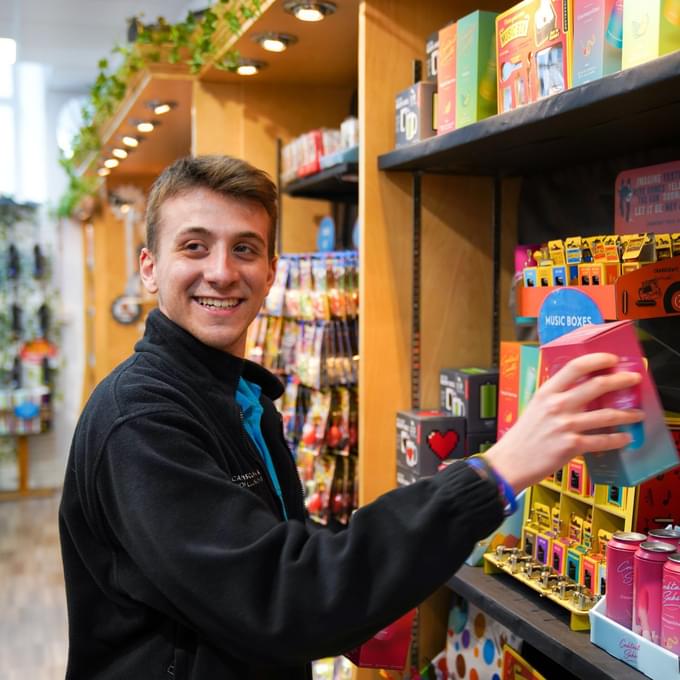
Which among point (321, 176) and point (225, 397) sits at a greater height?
point (321, 176)

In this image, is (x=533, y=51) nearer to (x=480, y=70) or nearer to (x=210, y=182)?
(x=480, y=70)

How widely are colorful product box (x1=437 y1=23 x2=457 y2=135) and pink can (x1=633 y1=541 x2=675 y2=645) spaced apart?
108 centimetres

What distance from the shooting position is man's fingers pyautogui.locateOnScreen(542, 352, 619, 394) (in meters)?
0.99

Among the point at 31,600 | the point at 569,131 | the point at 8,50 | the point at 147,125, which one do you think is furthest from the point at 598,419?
the point at 8,50

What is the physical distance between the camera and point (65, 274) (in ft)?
26.6

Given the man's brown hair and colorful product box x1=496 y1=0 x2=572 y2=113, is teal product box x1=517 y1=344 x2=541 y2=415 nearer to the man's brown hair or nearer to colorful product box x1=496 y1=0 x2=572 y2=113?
colorful product box x1=496 y1=0 x2=572 y2=113

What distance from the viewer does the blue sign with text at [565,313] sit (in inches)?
60.7

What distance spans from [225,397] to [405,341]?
104 centimetres

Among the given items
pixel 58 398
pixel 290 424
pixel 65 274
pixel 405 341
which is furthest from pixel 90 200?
pixel 405 341

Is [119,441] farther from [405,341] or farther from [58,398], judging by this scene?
[58,398]

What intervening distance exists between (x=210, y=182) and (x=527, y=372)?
0.85m

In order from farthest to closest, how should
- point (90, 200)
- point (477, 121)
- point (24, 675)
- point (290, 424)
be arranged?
point (90, 200) < point (24, 675) < point (290, 424) < point (477, 121)

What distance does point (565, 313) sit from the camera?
161 centimetres

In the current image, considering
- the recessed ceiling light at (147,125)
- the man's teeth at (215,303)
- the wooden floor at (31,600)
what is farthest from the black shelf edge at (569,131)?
the wooden floor at (31,600)
